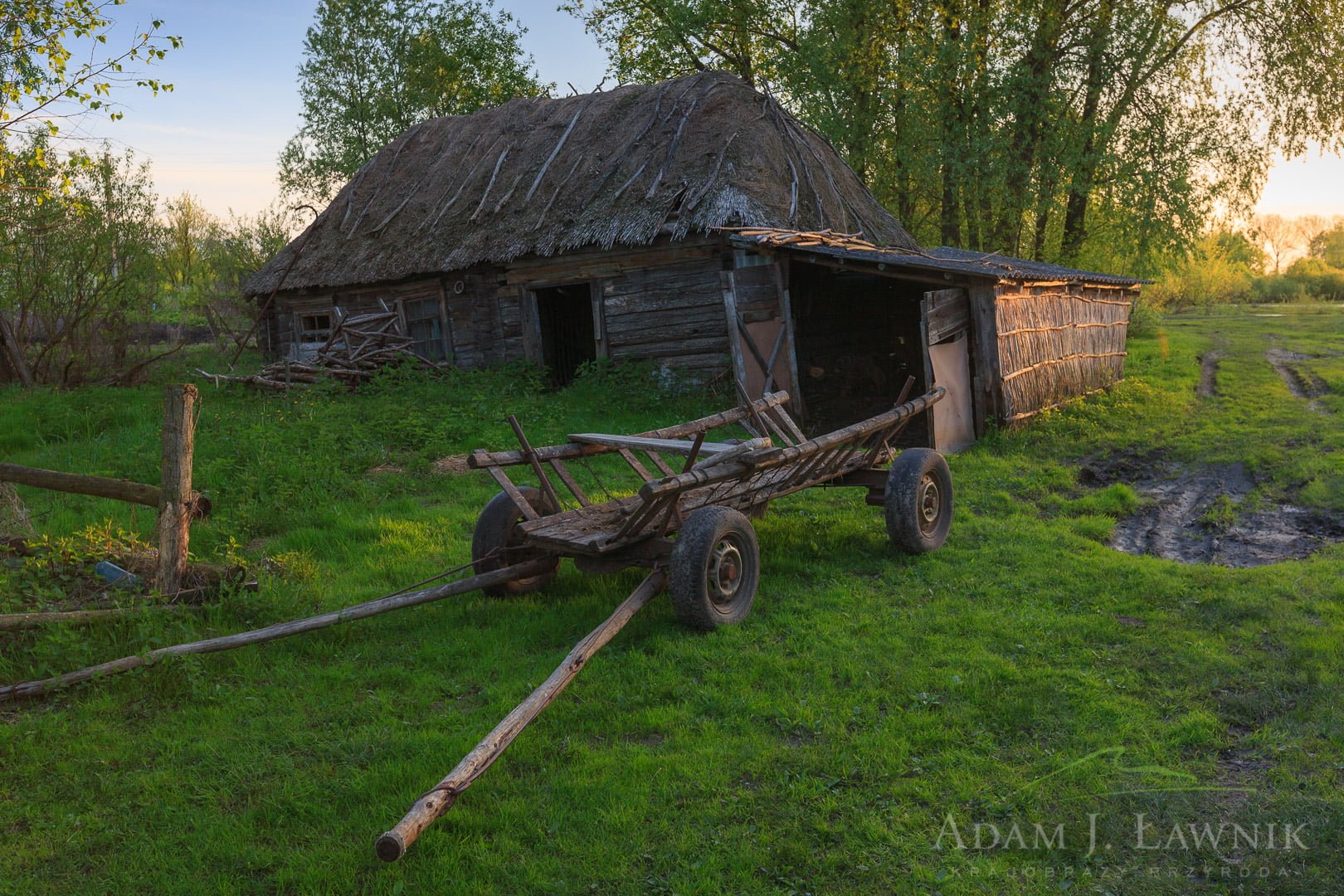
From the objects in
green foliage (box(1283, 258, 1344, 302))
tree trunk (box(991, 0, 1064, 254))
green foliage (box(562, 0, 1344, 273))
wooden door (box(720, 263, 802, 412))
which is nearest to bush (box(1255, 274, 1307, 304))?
green foliage (box(1283, 258, 1344, 302))

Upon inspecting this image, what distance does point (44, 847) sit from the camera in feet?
11.3

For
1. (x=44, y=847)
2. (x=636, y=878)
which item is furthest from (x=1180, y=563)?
(x=44, y=847)

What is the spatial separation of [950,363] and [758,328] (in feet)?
9.61

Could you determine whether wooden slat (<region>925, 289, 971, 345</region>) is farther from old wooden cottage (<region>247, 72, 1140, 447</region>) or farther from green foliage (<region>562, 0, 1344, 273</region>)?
green foliage (<region>562, 0, 1344, 273</region>)

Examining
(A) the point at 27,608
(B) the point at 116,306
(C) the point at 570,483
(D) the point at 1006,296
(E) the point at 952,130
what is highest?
(E) the point at 952,130

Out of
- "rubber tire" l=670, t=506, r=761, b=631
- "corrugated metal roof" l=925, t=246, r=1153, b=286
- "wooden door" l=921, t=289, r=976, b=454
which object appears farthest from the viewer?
"corrugated metal roof" l=925, t=246, r=1153, b=286

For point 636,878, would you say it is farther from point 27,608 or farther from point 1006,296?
point 1006,296

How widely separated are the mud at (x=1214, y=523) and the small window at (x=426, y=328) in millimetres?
11453

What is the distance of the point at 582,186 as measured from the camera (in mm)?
14836

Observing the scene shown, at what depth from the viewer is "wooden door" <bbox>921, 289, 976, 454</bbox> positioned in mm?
10414

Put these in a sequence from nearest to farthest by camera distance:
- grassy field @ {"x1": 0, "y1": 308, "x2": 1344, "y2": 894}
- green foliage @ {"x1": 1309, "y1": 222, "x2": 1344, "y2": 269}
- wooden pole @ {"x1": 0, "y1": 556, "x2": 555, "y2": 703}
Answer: grassy field @ {"x1": 0, "y1": 308, "x2": 1344, "y2": 894}, wooden pole @ {"x1": 0, "y1": 556, "x2": 555, "y2": 703}, green foliage @ {"x1": 1309, "y1": 222, "x2": 1344, "y2": 269}

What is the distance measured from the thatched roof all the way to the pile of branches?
2.90ft

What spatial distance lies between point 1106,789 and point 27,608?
233 inches

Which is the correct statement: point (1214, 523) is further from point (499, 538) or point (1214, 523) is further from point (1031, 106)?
point (1031, 106)
